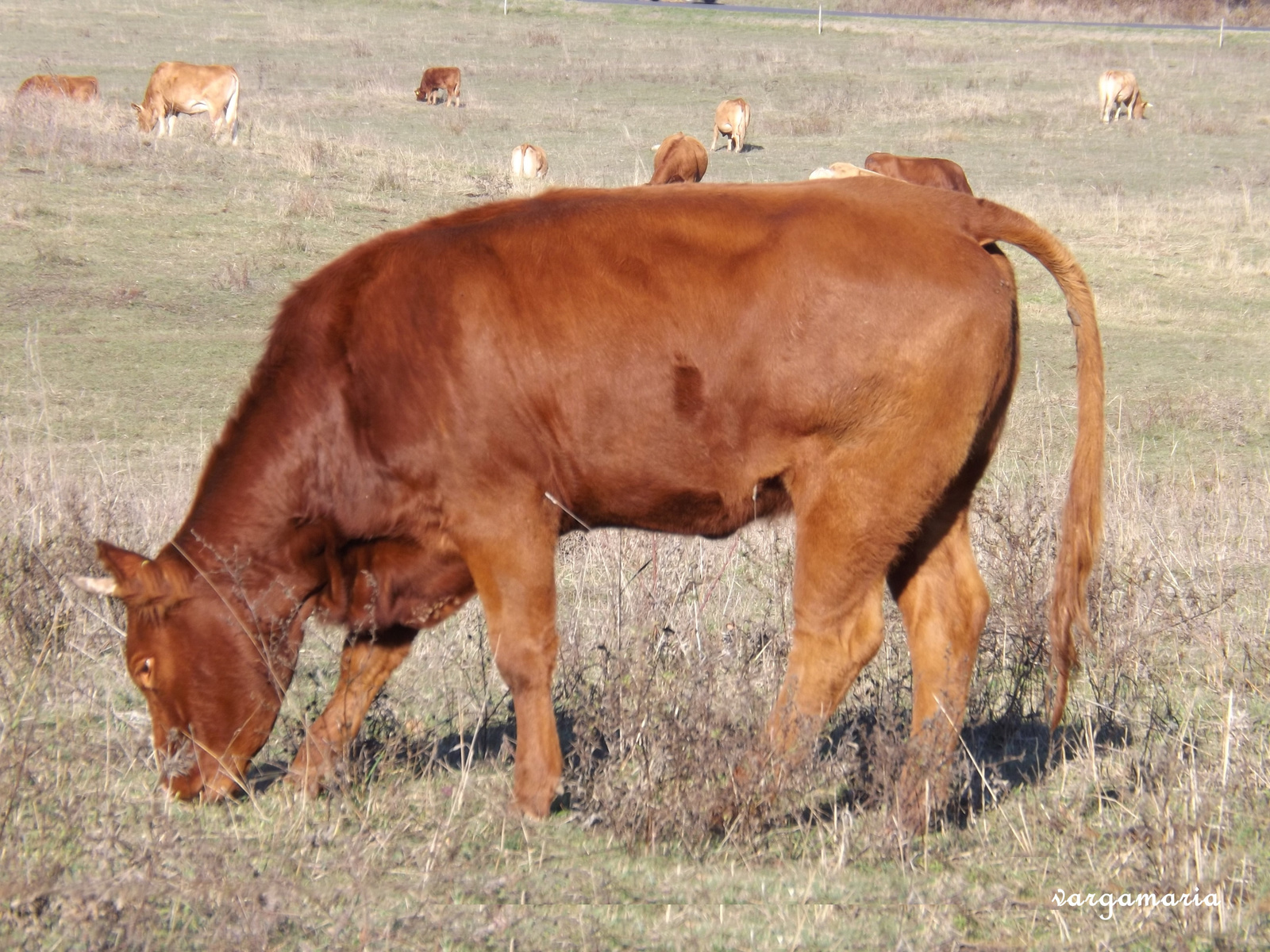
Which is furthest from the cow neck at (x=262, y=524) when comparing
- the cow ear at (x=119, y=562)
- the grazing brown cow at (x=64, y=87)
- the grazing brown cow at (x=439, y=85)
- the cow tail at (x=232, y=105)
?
the grazing brown cow at (x=439, y=85)

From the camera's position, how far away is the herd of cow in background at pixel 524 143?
19.3 meters

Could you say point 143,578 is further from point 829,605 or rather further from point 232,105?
point 232,105

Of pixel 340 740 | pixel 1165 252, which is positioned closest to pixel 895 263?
pixel 340 740

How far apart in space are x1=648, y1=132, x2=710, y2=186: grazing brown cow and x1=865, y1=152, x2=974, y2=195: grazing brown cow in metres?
2.92

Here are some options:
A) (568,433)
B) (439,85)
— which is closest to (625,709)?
(568,433)

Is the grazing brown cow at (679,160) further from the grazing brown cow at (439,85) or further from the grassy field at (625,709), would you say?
the grazing brown cow at (439,85)

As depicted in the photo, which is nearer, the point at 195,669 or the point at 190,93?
the point at 195,669

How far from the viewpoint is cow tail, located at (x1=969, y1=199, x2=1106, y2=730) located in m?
4.05

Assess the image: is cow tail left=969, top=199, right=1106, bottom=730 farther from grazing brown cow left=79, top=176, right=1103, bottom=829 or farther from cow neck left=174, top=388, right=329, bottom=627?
cow neck left=174, top=388, right=329, bottom=627

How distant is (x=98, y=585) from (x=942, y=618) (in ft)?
8.43

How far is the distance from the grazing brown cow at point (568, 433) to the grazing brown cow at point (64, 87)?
60.5 ft

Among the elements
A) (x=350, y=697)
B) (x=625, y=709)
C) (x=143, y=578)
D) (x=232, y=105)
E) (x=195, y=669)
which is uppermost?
(x=232, y=105)

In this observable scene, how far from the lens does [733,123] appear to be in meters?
26.8

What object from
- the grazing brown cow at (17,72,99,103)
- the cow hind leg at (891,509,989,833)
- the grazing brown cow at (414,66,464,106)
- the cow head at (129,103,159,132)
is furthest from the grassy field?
the grazing brown cow at (414,66,464,106)
